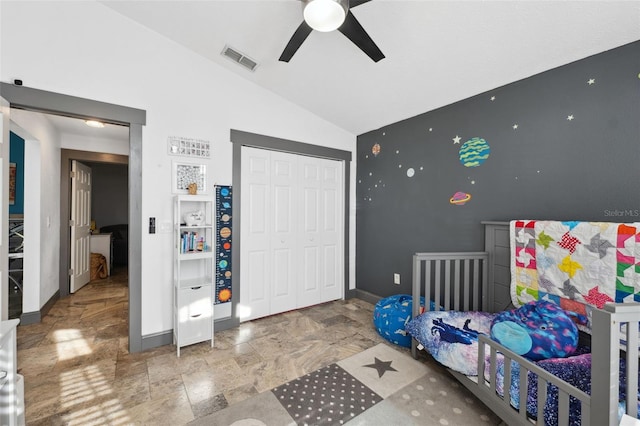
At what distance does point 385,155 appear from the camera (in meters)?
3.38

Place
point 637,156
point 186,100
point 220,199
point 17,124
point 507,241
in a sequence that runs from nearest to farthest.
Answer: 1. point 637,156
2. point 507,241
3. point 17,124
4. point 186,100
5. point 220,199

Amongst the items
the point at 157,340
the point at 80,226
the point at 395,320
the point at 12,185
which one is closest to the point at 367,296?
the point at 395,320

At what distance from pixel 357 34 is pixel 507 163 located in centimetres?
170

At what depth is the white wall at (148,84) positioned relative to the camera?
1948 mm

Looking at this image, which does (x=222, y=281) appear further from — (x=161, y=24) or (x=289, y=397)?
(x=161, y=24)

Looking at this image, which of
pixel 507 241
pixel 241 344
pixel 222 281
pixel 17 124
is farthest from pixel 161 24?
pixel 507 241

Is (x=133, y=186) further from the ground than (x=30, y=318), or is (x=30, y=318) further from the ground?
(x=133, y=186)

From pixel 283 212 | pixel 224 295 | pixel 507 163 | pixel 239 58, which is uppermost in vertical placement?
pixel 239 58

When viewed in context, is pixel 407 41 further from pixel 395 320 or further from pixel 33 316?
pixel 33 316

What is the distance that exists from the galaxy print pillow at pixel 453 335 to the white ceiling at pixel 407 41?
2065 mm

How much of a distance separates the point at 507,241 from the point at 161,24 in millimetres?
3626

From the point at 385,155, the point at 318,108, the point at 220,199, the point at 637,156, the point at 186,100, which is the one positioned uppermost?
the point at 318,108

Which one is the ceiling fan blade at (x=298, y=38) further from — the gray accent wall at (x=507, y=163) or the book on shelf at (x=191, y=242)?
the book on shelf at (x=191, y=242)

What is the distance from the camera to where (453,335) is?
1804mm
